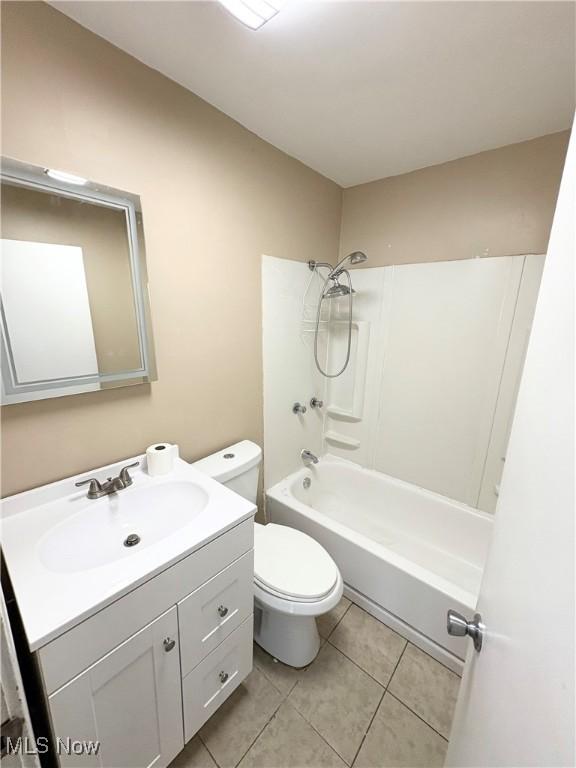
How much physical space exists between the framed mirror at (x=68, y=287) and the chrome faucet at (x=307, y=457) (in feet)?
4.31

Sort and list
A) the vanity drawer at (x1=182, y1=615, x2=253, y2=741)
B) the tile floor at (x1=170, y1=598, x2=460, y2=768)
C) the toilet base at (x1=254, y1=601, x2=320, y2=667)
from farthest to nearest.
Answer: the toilet base at (x1=254, y1=601, x2=320, y2=667), the tile floor at (x1=170, y1=598, x2=460, y2=768), the vanity drawer at (x1=182, y1=615, x2=253, y2=741)

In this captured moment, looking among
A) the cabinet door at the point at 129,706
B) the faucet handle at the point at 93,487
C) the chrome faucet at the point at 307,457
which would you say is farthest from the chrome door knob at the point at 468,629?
the chrome faucet at the point at 307,457

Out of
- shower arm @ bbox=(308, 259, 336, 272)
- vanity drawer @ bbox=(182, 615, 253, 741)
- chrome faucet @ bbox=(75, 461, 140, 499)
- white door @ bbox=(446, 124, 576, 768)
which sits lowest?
vanity drawer @ bbox=(182, 615, 253, 741)

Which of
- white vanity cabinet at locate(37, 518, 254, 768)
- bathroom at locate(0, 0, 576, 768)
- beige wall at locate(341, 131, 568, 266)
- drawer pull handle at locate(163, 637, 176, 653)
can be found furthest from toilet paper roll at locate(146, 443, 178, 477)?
beige wall at locate(341, 131, 568, 266)

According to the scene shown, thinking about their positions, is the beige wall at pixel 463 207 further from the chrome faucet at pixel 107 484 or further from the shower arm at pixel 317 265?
the chrome faucet at pixel 107 484

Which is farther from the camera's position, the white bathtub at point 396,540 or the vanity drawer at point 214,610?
the white bathtub at point 396,540

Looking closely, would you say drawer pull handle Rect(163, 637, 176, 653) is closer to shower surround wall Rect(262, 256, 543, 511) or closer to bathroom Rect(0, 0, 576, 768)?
bathroom Rect(0, 0, 576, 768)

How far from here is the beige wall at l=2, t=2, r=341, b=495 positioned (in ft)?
3.02

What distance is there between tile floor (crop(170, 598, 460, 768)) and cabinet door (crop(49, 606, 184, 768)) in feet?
0.90

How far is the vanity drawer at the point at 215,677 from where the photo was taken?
1006mm

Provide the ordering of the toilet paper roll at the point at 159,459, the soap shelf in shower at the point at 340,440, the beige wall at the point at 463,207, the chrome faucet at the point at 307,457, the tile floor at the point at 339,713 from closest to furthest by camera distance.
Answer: the tile floor at the point at 339,713
the toilet paper roll at the point at 159,459
the beige wall at the point at 463,207
the chrome faucet at the point at 307,457
the soap shelf in shower at the point at 340,440

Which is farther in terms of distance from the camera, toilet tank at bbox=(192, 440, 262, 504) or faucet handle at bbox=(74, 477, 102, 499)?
toilet tank at bbox=(192, 440, 262, 504)

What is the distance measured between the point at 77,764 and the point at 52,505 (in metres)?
0.66

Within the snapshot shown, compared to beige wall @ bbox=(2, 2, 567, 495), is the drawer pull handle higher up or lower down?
lower down
